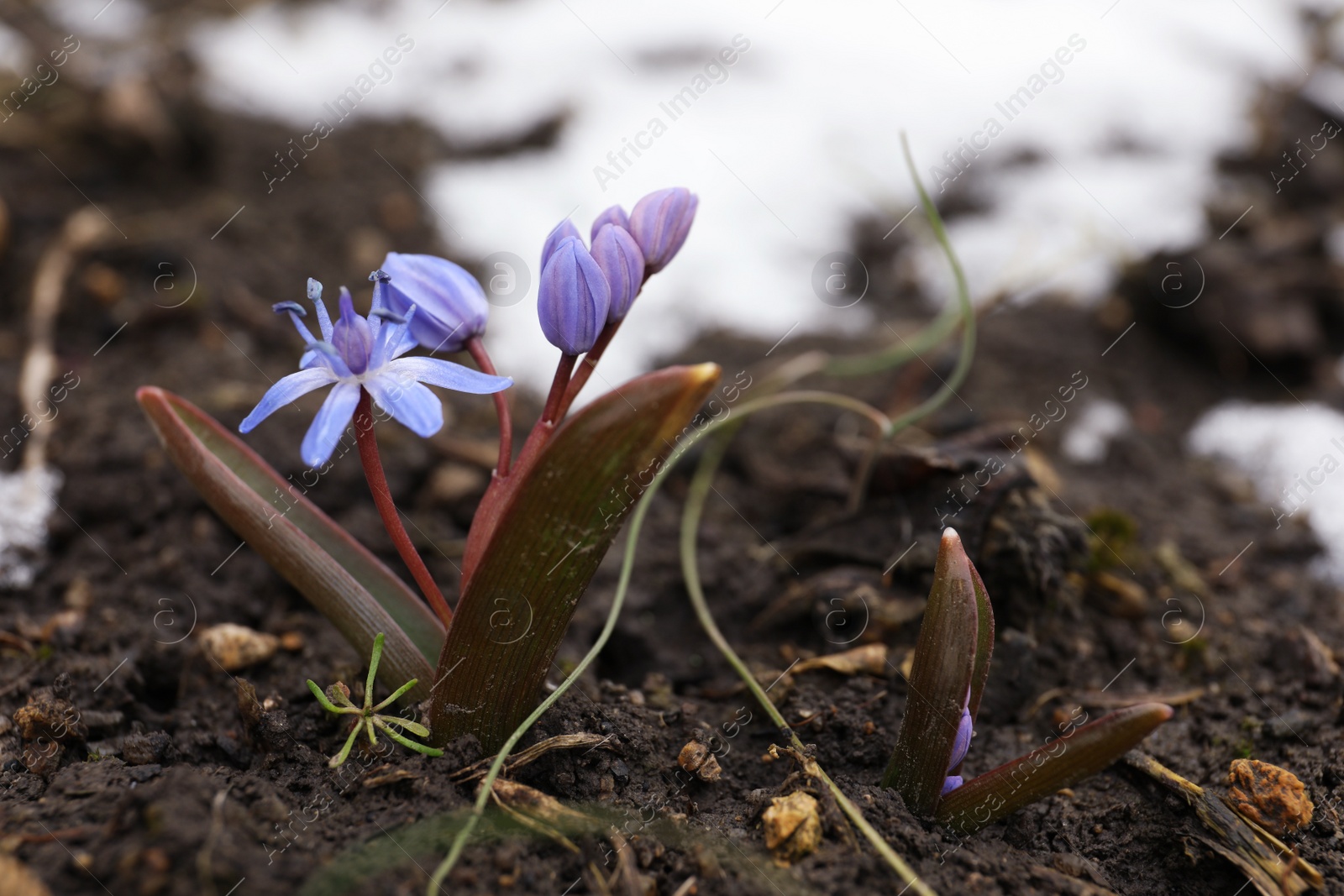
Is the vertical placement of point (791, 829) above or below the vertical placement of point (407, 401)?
below

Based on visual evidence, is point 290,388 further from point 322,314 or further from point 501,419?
point 501,419

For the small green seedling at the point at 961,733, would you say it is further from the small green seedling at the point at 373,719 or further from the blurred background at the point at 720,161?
the blurred background at the point at 720,161

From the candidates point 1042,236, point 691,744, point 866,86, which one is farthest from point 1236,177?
point 691,744

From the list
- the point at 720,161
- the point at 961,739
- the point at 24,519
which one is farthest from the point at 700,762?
the point at 720,161

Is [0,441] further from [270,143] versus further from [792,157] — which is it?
[792,157]

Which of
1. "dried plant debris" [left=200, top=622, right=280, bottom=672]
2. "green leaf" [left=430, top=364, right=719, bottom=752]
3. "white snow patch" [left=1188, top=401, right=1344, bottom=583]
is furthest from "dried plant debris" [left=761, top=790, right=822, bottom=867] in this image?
"white snow patch" [left=1188, top=401, right=1344, bottom=583]

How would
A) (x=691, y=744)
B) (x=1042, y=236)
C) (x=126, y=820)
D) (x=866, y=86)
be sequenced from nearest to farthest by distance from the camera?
(x=126, y=820) < (x=691, y=744) < (x=1042, y=236) < (x=866, y=86)
